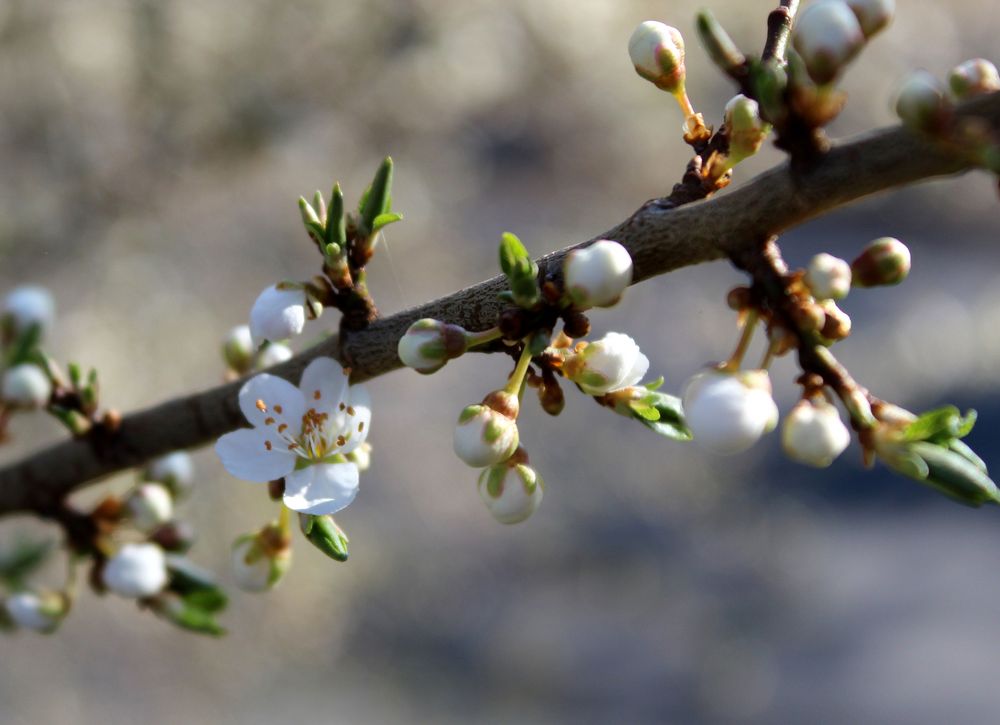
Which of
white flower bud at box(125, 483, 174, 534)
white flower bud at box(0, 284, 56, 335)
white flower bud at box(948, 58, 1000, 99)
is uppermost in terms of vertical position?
white flower bud at box(0, 284, 56, 335)

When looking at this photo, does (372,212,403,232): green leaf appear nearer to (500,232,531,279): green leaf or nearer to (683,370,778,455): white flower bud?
(500,232,531,279): green leaf

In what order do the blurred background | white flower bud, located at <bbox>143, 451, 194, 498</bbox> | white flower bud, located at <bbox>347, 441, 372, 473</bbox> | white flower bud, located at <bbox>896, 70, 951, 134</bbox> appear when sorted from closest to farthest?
white flower bud, located at <bbox>896, 70, 951, 134</bbox> < white flower bud, located at <bbox>347, 441, 372, 473</bbox> < white flower bud, located at <bbox>143, 451, 194, 498</bbox> < the blurred background

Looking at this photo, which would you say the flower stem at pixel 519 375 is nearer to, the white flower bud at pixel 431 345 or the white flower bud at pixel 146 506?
the white flower bud at pixel 431 345

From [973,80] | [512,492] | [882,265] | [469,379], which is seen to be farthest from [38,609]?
[469,379]

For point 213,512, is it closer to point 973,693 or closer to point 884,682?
point 884,682

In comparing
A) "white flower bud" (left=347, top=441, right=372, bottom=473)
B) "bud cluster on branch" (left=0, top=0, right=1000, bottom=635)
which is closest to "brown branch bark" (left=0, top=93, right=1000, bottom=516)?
"bud cluster on branch" (left=0, top=0, right=1000, bottom=635)

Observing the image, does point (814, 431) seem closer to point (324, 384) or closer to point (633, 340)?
point (633, 340)

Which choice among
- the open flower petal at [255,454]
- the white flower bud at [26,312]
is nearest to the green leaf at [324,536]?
the open flower petal at [255,454]
